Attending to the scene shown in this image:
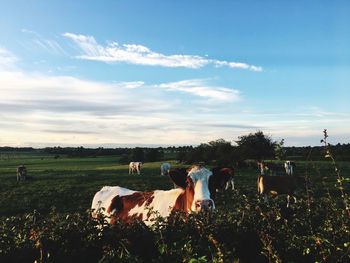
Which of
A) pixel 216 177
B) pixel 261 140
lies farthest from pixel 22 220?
pixel 261 140

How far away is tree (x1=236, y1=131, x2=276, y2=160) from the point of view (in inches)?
2169

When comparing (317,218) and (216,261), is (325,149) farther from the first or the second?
(216,261)

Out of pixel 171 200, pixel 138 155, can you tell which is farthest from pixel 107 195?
pixel 138 155

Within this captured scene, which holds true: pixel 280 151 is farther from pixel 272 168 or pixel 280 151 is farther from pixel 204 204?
pixel 272 168

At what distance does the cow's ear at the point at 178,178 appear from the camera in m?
8.48

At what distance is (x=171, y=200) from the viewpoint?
855cm

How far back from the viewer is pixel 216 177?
8.49 metres

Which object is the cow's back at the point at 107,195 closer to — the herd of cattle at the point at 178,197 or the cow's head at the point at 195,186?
the herd of cattle at the point at 178,197

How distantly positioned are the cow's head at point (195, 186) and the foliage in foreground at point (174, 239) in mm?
2118

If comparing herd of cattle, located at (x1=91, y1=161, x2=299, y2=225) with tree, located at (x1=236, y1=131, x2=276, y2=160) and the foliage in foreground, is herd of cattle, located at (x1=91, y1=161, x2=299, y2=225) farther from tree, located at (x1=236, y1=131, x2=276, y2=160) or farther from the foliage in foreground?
tree, located at (x1=236, y1=131, x2=276, y2=160)

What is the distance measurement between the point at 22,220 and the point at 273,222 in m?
3.05

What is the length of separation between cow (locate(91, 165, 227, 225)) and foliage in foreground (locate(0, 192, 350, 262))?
2108mm

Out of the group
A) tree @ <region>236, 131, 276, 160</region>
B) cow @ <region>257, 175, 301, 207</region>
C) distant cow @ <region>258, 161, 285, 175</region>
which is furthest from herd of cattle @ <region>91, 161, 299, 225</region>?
tree @ <region>236, 131, 276, 160</region>

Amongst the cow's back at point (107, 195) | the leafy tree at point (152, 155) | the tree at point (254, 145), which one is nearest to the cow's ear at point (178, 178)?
the cow's back at point (107, 195)
